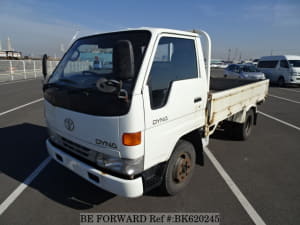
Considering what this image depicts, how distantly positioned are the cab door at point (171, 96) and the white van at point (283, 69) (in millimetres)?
16912

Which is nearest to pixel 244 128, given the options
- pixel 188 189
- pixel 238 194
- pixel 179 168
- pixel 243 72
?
pixel 238 194

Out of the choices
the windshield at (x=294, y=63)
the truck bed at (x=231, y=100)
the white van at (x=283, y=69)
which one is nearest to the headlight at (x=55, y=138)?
the truck bed at (x=231, y=100)

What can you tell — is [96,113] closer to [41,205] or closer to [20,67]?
[41,205]

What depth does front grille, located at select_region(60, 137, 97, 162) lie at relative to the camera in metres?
2.27

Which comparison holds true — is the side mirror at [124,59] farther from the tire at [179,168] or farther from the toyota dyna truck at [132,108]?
the tire at [179,168]

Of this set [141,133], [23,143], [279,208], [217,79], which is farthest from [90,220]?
[217,79]

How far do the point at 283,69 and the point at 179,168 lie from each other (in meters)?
17.8

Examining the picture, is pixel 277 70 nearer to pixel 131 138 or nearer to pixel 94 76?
pixel 94 76

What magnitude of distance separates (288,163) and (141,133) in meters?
3.34

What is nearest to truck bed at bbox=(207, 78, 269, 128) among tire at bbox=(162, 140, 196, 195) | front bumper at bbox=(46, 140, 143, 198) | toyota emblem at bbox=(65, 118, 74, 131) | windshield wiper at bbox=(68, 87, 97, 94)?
tire at bbox=(162, 140, 196, 195)

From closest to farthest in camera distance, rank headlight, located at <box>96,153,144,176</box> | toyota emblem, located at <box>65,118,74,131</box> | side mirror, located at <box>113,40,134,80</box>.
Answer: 1. side mirror, located at <box>113,40,134,80</box>
2. headlight, located at <box>96,153,144,176</box>
3. toyota emblem, located at <box>65,118,74,131</box>

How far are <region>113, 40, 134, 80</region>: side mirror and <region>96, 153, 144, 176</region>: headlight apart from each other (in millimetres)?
861

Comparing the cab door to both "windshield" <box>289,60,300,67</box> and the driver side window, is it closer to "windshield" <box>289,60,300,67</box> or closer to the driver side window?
the driver side window

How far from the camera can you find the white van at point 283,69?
15906mm
